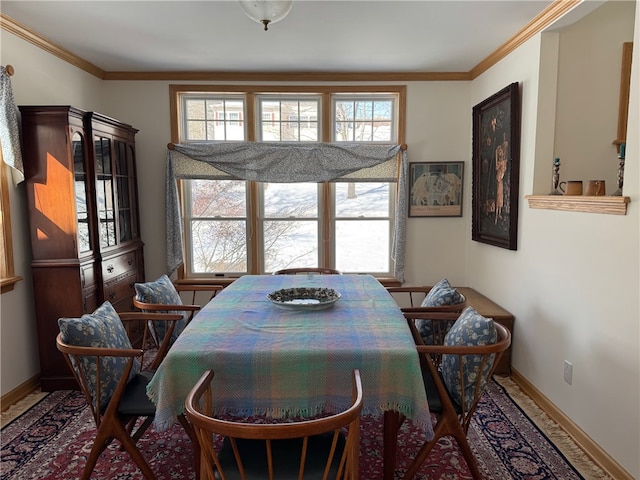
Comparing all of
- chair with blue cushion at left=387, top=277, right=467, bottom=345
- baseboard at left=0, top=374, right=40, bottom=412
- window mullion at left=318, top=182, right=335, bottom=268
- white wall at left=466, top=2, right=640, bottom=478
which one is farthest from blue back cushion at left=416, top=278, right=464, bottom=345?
baseboard at left=0, top=374, right=40, bottom=412

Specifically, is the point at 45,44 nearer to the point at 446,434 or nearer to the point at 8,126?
the point at 8,126

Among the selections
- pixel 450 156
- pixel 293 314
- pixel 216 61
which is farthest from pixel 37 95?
pixel 450 156

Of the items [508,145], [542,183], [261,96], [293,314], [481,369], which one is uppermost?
[261,96]

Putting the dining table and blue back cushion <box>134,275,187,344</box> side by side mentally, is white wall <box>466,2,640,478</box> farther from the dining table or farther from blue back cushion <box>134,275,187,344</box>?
blue back cushion <box>134,275,187,344</box>

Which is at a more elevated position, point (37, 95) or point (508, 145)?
point (37, 95)

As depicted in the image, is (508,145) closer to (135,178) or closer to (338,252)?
(338,252)

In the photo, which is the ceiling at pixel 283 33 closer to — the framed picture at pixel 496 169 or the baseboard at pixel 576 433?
the framed picture at pixel 496 169

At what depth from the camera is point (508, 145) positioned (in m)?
3.17

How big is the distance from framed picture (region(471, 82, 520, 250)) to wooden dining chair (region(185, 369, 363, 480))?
89.0 inches

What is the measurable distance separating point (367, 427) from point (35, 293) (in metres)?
2.48

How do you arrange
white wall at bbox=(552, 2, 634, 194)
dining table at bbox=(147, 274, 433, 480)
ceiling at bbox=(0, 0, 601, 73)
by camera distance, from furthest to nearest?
white wall at bbox=(552, 2, 634, 194) → ceiling at bbox=(0, 0, 601, 73) → dining table at bbox=(147, 274, 433, 480)

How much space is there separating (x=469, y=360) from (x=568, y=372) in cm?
106

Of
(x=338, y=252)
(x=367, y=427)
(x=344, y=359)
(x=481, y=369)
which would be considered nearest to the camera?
(x=344, y=359)

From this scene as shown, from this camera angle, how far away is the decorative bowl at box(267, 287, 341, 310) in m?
2.24
